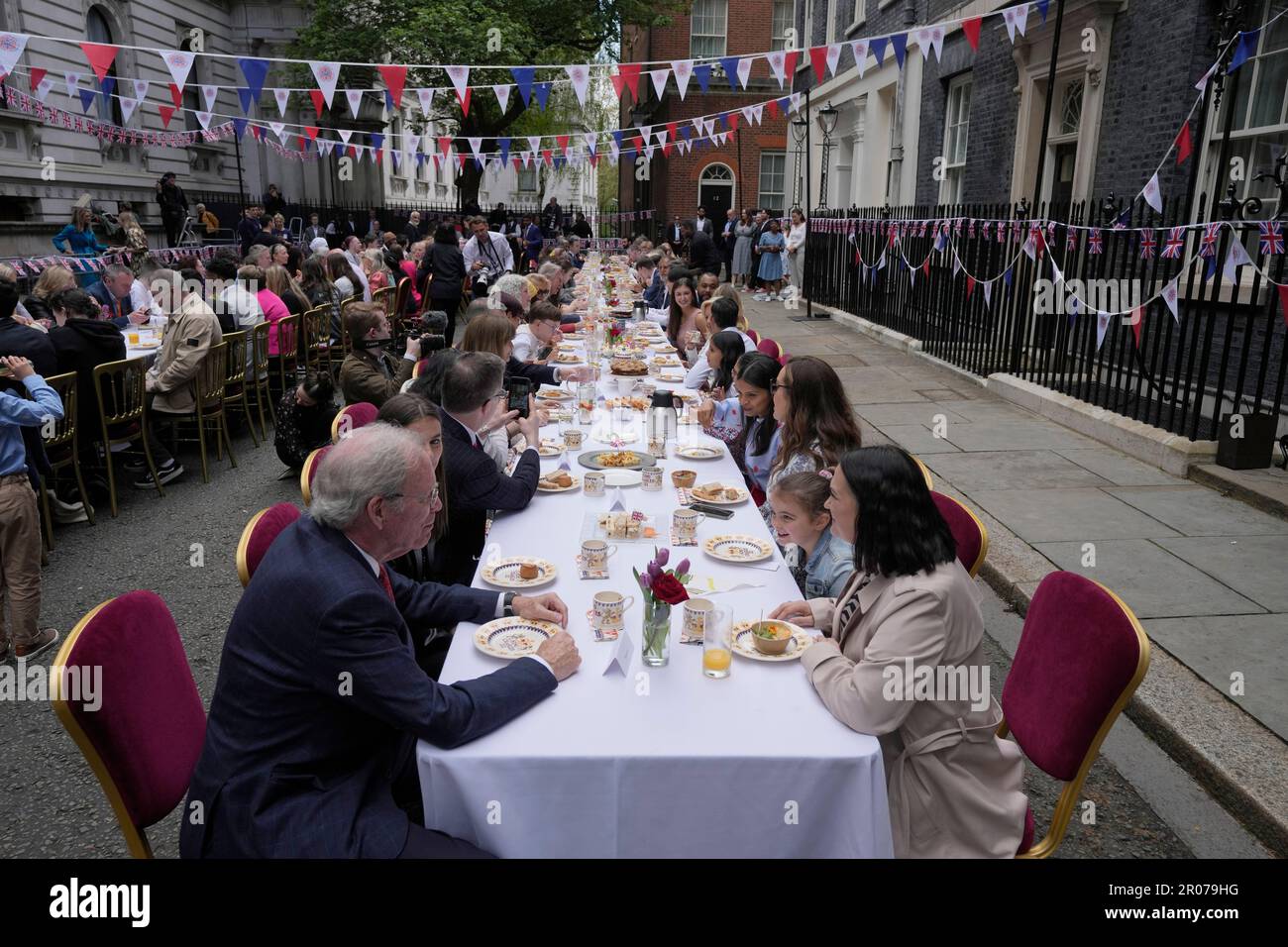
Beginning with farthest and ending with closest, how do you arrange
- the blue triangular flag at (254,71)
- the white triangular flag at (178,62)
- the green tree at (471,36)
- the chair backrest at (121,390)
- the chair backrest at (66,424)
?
the green tree at (471,36), the blue triangular flag at (254,71), the white triangular flag at (178,62), the chair backrest at (121,390), the chair backrest at (66,424)

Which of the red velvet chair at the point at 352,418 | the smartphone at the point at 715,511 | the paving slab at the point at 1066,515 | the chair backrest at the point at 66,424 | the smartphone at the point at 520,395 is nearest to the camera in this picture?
the smartphone at the point at 715,511

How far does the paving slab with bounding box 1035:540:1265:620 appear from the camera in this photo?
4.06 metres

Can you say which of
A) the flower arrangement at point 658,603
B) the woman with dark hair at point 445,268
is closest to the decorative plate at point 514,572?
the flower arrangement at point 658,603

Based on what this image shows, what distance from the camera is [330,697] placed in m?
1.94

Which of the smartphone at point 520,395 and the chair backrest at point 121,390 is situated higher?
the smartphone at point 520,395

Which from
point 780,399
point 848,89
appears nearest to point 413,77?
point 848,89

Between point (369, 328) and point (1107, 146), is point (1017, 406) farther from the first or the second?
point (369, 328)

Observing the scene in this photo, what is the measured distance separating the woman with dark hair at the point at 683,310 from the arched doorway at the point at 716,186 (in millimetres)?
20119

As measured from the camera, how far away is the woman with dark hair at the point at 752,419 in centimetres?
429

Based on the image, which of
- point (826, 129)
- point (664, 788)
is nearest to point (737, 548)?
point (664, 788)

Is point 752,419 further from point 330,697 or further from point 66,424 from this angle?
point 66,424

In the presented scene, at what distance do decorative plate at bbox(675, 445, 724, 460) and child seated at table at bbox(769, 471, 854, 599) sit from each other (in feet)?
4.38

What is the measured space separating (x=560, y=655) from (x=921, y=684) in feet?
2.97

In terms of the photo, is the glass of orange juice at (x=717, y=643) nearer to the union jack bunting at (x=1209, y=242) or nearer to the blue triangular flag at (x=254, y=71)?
the union jack bunting at (x=1209, y=242)
